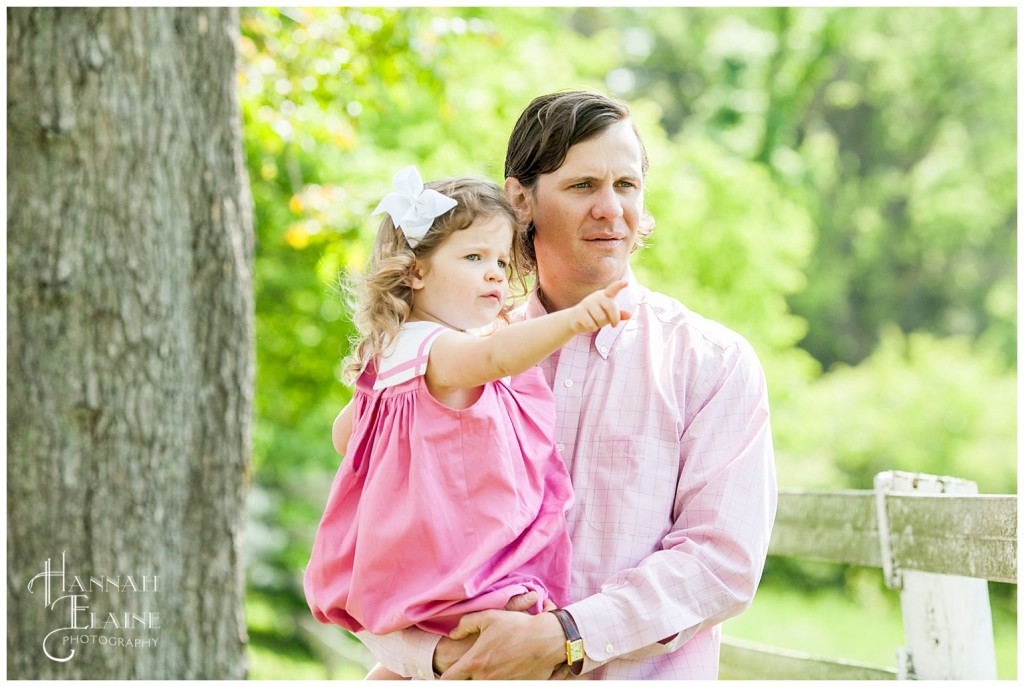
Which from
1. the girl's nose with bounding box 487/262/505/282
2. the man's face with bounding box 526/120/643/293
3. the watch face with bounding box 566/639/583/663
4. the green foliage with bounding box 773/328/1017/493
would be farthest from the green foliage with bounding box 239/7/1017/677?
the watch face with bounding box 566/639/583/663

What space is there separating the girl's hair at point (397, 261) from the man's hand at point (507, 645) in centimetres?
59

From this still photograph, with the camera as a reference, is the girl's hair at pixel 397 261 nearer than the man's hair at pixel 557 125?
Yes

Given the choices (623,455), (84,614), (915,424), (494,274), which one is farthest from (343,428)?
(915,424)

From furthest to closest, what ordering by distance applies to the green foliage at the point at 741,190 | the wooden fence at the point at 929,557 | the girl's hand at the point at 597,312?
the green foliage at the point at 741,190, the wooden fence at the point at 929,557, the girl's hand at the point at 597,312

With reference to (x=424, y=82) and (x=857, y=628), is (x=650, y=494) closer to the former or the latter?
(x=424, y=82)

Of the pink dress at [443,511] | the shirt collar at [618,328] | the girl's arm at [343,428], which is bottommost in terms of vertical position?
the pink dress at [443,511]

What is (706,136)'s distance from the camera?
14820mm

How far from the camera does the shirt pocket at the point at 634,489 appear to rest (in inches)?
88.0

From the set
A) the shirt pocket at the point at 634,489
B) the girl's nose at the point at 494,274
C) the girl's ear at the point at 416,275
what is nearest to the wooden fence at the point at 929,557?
the shirt pocket at the point at 634,489

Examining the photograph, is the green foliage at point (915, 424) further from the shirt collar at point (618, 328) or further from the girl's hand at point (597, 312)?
the girl's hand at point (597, 312)

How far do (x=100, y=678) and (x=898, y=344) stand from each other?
14.2m

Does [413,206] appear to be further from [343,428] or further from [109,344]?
[109,344]

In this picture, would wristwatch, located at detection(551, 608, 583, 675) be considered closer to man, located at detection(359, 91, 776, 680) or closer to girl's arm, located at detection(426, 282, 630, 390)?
man, located at detection(359, 91, 776, 680)

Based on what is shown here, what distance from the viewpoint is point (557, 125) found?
243cm
